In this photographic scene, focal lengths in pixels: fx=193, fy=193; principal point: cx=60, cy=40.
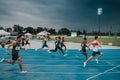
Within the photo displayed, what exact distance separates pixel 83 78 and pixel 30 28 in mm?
134844

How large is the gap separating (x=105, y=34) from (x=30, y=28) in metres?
58.9

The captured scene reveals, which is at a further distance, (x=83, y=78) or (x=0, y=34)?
(x=0, y=34)

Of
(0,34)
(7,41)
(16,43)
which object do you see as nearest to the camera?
(16,43)

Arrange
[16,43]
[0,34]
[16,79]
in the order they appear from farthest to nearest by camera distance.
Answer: [0,34] < [16,43] < [16,79]

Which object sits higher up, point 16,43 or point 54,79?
point 16,43

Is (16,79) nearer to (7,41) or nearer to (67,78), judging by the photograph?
(67,78)

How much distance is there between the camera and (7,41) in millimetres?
32969

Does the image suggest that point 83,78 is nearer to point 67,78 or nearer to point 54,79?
point 67,78

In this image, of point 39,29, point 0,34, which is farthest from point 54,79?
point 39,29

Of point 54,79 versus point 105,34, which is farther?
point 105,34

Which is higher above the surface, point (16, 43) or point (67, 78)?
point (16, 43)

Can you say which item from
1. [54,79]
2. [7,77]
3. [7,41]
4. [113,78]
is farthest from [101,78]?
[7,41]

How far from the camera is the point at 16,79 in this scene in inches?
307

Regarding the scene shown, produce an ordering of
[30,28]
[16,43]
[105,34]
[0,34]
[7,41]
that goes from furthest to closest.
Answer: [30,28] → [105,34] → [0,34] → [7,41] → [16,43]
